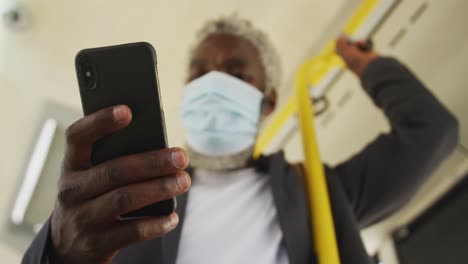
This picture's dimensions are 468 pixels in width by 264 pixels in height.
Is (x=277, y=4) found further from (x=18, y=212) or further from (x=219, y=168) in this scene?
(x=18, y=212)

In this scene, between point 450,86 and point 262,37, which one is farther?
point 262,37

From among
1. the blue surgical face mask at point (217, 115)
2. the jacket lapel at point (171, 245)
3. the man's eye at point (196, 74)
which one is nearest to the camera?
the jacket lapel at point (171, 245)

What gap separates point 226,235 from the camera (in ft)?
2.19

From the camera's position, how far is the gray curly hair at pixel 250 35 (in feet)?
3.21

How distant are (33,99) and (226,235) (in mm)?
639

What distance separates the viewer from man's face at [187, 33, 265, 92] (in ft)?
2.83

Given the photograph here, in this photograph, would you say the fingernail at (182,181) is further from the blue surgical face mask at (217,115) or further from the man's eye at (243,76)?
the man's eye at (243,76)

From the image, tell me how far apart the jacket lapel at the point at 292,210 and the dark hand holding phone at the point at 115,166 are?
308 millimetres

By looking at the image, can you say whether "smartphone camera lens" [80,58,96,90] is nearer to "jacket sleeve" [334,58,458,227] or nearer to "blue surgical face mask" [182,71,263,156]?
"blue surgical face mask" [182,71,263,156]

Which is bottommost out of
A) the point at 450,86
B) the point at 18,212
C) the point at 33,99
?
the point at 18,212

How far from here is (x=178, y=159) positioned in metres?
0.35

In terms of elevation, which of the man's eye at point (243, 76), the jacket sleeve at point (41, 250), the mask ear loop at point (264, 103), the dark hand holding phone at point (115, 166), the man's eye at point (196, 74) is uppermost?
the dark hand holding phone at point (115, 166)

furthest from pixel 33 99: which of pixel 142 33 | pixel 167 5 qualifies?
pixel 142 33

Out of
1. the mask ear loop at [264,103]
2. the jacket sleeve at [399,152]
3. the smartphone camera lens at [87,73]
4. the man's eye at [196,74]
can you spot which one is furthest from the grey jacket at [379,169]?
the smartphone camera lens at [87,73]
